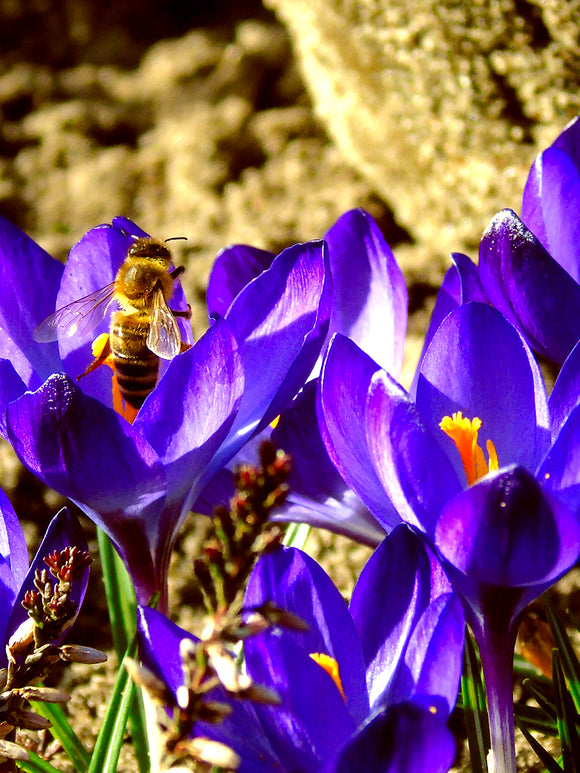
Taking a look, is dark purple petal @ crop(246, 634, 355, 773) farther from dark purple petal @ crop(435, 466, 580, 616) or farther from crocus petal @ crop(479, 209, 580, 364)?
crocus petal @ crop(479, 209, 580, 364)

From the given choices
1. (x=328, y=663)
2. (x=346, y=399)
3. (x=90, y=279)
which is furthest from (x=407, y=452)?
(x=90, y=279)

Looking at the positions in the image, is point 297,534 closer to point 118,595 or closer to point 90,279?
point 118,595

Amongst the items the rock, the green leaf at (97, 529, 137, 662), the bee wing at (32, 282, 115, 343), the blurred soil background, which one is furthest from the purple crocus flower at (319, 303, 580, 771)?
the rock

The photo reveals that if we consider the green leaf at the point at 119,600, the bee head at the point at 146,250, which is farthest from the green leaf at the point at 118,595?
the bee head at the point at 146,250

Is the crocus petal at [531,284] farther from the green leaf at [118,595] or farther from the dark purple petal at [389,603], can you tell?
the green leaf at [118,595]

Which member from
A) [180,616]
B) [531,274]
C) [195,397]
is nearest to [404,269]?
[180,616]

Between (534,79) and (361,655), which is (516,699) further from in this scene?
(534,79)
